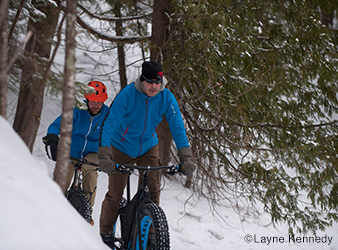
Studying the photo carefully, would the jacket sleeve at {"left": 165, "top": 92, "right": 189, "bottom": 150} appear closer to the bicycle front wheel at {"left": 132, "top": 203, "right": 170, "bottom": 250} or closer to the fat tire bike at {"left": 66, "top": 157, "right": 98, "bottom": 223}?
the bicycle front wheel at {"left": 132, "top": 203, "right": 170, "bottom": 250}

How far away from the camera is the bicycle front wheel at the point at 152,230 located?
2.86 metres

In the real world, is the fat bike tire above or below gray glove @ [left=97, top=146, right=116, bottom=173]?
below

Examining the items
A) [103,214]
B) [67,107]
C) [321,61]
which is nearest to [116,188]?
[103,214]

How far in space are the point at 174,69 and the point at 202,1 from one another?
44.6 inches

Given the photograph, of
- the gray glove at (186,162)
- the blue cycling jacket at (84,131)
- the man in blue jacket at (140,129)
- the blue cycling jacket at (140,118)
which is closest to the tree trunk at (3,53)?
the man in blue jacket at (140,129)

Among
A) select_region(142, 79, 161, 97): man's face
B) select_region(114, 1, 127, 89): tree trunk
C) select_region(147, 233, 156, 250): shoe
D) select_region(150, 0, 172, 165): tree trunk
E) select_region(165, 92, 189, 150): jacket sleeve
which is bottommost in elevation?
select_region(147, 233, 156, 250): shoe

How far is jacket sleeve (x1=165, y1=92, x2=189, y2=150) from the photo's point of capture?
3458 millimetres

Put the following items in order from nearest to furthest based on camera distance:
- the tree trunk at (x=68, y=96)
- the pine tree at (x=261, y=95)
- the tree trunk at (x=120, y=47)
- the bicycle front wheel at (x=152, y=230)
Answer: the tree trunk at (x=68, y=96) → the bicycle front wheel at (x=152, y=230) → the pine tree at (x=261, y=95) → the tree trunk at (x=120, y=47)

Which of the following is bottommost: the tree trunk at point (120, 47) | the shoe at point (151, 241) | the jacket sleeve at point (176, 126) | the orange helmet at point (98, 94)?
the shoe at point (151, 241)

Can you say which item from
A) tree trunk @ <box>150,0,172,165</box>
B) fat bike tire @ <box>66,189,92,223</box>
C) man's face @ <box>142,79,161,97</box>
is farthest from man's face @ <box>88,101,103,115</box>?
tree trunk @ <box>150,0,172,165</box>

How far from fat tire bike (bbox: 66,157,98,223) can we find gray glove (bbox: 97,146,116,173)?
0.76 metres

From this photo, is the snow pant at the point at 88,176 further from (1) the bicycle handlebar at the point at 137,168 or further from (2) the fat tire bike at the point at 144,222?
(1) the bicycle handlebar at the point at 137,168

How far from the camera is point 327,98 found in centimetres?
648

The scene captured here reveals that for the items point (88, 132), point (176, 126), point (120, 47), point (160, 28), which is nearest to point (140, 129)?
point (176, 126)
